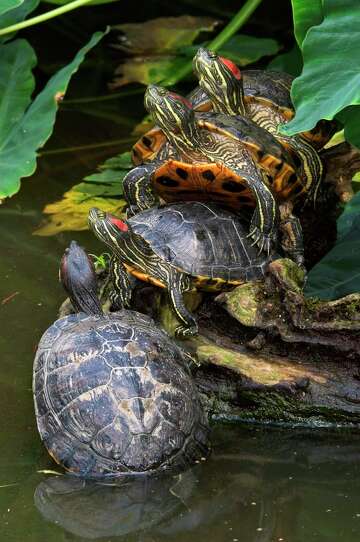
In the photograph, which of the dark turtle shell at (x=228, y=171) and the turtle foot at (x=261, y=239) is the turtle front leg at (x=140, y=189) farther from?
the turtle foot at (x=261, y=239)

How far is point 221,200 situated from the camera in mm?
4156

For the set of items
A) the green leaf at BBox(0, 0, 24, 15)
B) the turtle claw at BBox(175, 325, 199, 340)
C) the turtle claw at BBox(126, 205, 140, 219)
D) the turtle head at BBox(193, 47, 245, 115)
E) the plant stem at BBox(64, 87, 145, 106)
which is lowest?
the plant stem at BBox(64, 87, 145, 106)

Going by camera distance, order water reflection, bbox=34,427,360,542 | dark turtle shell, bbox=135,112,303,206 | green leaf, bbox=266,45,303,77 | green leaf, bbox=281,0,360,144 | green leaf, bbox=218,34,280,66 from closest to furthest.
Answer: water reflection, bbox=34,427,360,542 → green leaf, bbox=281,0,360,144 → dark turtle shell, bbox=135,112,303,206 → green leaf, bbox=266,45,303,77 → green leaf, bbox=218,34,280,66

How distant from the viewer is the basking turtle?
4.26 meters

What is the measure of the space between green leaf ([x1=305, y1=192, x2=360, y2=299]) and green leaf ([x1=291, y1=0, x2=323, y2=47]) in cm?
73

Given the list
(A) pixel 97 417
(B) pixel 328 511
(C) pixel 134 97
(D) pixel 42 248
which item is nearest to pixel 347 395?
(B) pixel 328 511

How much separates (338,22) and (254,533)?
179 centimetres

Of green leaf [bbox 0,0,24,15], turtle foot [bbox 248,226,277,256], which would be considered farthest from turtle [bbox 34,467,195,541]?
green leaf [bbox 0,0,24,15]

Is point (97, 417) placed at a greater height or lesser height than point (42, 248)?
greater

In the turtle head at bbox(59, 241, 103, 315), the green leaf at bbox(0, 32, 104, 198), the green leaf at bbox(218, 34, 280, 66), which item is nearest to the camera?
the turtle head at bbox(59, 241, 103, 315)

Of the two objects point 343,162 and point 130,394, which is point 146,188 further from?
point 130,394

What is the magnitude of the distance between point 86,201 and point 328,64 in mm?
2306

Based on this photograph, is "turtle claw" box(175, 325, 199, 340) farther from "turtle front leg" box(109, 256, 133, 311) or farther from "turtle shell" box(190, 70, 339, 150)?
"turtle shell" box(190, 70, 339, 150)

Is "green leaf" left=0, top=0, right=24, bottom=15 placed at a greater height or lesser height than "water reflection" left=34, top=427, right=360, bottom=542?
greater
